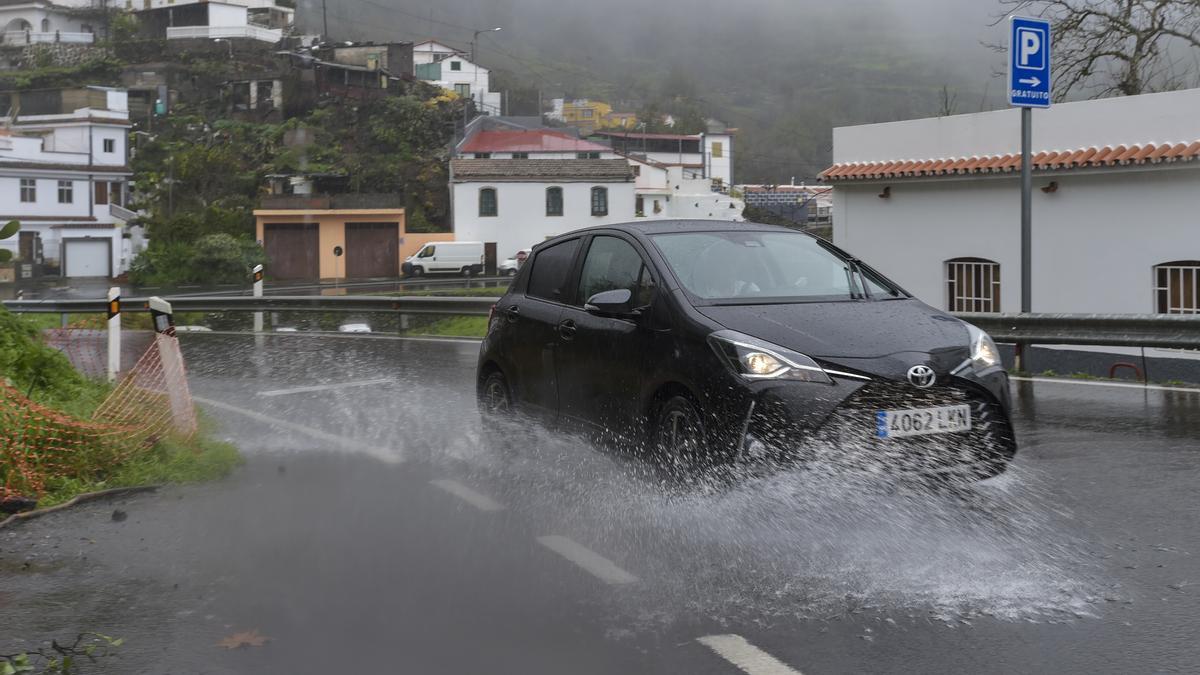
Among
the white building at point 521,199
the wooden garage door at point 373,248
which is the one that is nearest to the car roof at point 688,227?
the white building at point 521,199

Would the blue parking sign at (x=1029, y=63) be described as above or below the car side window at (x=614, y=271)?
above

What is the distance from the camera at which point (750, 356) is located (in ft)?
20.4

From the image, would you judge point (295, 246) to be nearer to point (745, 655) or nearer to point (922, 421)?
point (922, 421)

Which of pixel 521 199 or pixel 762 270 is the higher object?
pixel 521 199

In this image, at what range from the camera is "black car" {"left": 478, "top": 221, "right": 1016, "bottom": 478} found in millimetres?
Answer: 6031

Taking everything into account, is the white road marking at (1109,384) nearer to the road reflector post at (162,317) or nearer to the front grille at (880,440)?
the front grille at (880,440)

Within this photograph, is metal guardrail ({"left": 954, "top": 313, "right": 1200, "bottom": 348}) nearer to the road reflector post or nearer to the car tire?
the car tire

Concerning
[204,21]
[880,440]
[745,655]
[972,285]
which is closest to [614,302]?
[880,440]

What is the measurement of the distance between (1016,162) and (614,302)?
659 inches

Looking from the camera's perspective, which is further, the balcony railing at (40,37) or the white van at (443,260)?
the balcony railing at (40,37)

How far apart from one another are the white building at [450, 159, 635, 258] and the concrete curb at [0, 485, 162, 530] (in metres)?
66.2

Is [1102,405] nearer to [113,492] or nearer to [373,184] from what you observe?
[113,492]

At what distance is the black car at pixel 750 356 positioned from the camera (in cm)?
603

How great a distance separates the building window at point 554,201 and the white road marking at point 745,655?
71.9m
